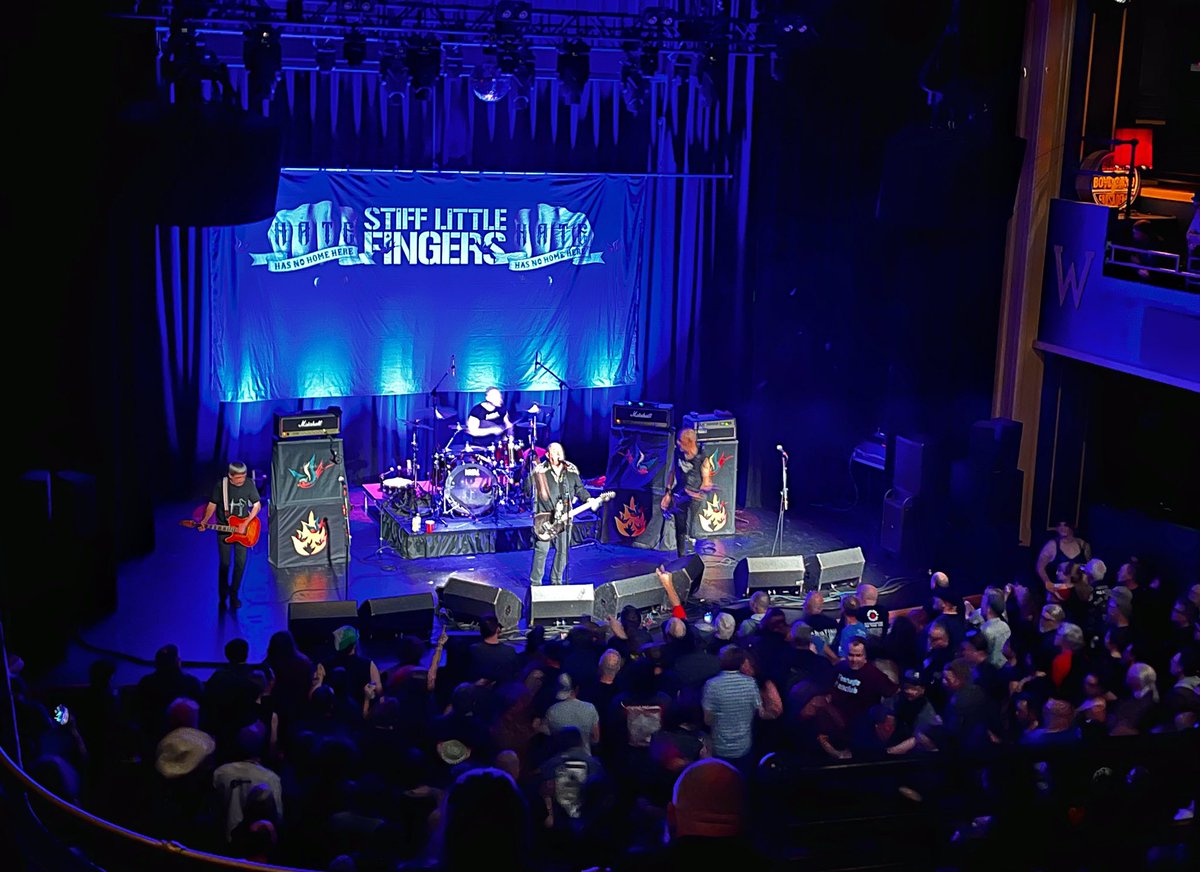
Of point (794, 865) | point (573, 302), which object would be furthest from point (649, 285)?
point (794, 865)

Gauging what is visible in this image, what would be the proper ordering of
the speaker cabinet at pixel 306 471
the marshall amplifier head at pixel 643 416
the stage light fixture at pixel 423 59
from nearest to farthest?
the stage light fixture at pixel 423 59
the speaker cabinet at pixel 306 471
the marshall amplifier head at pixel 643 416

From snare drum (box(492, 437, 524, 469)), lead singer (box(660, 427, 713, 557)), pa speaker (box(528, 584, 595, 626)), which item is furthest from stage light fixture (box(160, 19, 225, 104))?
lead singer (box(660, 427, 713, 557))

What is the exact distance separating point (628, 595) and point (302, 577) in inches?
117

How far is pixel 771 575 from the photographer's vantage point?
427 inches

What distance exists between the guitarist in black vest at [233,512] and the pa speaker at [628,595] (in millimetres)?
2727

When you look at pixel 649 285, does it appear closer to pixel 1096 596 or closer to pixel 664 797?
pixel 1096 596

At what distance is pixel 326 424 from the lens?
1171cm

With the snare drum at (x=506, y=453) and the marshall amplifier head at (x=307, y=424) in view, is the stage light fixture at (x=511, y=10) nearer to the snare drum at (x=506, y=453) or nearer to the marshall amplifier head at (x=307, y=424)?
the marshall amplifier head at (x=307, y=424)

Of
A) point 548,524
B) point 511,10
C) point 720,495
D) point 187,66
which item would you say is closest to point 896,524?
point 720,495

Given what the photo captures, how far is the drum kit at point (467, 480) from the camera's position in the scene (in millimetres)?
12281

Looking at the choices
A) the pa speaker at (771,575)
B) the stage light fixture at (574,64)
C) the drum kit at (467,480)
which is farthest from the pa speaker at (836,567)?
the stage light fixture at (574,64)

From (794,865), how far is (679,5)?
11378mm

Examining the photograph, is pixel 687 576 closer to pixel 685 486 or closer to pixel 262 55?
pixel 685 486

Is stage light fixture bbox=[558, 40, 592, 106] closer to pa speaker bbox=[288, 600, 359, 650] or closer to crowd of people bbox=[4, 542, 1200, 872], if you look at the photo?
pa speaker bbox=[288, 600, 359, 650]
